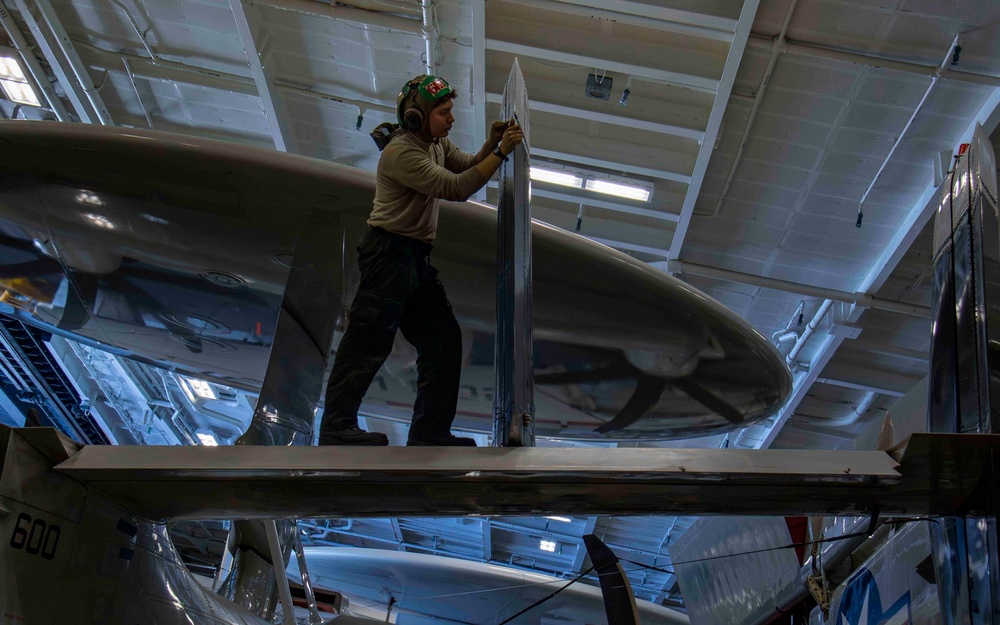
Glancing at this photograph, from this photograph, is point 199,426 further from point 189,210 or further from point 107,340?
point 189,210

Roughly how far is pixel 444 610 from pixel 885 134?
6773mm

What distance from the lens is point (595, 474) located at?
183 cm

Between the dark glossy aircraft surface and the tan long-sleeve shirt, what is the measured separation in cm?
112

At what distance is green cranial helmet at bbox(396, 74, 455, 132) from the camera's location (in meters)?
2.81

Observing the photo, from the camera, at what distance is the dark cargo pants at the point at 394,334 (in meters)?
2.60

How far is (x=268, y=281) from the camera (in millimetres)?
4367

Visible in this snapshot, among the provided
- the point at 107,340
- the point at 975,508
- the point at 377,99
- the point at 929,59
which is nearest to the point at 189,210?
the point at 107,340

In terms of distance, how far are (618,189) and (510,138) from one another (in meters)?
6.20

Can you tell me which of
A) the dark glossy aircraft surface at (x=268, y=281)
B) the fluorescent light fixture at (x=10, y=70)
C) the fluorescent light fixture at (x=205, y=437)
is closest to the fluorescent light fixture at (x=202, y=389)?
the fluorescent light fixture at (x=205, y=437)

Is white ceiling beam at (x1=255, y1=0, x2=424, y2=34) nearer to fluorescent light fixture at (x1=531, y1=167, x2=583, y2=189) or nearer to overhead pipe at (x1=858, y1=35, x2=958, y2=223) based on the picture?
fluorescent light fixture at (x1=531, y1=167, x2=583, y2=189)

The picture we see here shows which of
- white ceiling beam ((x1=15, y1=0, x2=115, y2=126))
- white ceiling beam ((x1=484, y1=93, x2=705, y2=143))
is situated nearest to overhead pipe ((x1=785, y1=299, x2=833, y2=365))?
white ceiling beam ((x1=484, y1=93, x2=705, y2=143))

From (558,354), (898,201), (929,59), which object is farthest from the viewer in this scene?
(898,201)

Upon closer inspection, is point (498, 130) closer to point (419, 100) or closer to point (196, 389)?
point (419, 100)

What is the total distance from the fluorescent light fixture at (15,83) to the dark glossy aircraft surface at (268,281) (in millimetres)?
4910
